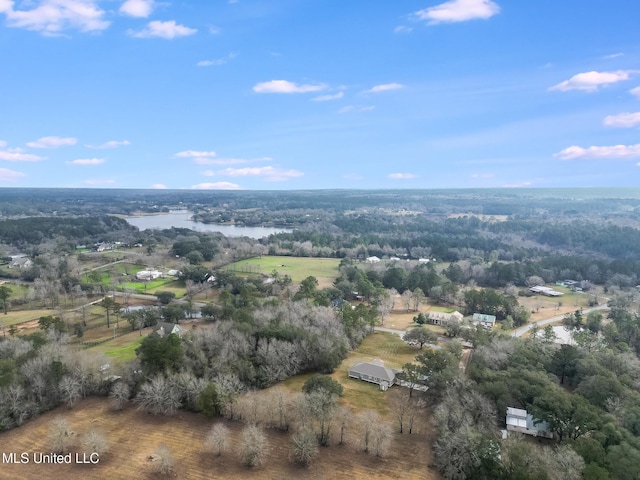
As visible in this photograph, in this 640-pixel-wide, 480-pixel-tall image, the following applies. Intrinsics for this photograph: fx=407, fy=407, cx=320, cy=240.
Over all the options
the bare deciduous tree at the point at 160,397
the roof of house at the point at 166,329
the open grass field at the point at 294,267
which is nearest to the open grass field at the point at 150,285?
the open grass field at the point at 294,267

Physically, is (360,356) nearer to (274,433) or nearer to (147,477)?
(274,433)

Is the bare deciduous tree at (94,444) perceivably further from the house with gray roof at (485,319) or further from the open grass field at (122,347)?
the house with gray roof at (485,319)

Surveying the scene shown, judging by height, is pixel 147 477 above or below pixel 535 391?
below

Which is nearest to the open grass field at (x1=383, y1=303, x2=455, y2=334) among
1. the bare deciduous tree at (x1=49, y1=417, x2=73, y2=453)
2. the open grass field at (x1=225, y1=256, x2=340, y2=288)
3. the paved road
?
the paved road

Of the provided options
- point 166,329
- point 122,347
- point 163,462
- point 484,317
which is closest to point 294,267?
→ point 484,317

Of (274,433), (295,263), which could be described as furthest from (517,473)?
(295,263)

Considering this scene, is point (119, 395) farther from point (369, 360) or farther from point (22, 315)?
point (22, 315)
